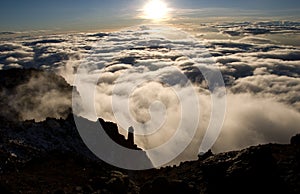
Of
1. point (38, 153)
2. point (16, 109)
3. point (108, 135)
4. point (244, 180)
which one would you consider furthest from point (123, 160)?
point (244, 180)

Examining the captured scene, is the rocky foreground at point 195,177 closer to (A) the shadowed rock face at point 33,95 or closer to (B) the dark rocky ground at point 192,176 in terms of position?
(B) the dark rocky ground at point 192,176

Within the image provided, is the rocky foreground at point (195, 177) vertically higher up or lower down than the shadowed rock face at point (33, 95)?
higher up

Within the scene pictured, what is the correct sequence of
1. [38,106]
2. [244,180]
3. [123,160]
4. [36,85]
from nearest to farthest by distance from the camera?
[244,180], [123,160], [38,106], [36,85]

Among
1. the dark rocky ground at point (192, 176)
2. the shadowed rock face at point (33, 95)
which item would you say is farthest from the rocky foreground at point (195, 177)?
the shadowed rock face at point (33, 95)

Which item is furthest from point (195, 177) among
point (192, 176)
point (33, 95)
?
point (33, 95)

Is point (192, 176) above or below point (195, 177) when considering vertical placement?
below

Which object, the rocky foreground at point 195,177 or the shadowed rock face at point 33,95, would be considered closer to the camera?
the rocky foreground at point 195,177

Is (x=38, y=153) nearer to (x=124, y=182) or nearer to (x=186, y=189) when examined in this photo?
(x=124, y=182)

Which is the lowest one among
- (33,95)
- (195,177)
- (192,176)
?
(33,95)

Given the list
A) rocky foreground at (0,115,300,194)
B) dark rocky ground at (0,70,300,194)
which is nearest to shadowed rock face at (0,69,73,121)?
dark rocky ground at (0,70,300,194)

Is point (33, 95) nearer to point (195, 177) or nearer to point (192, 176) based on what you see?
point (192, 176)

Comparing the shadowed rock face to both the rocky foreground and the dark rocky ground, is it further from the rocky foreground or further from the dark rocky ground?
the rocky foreground
